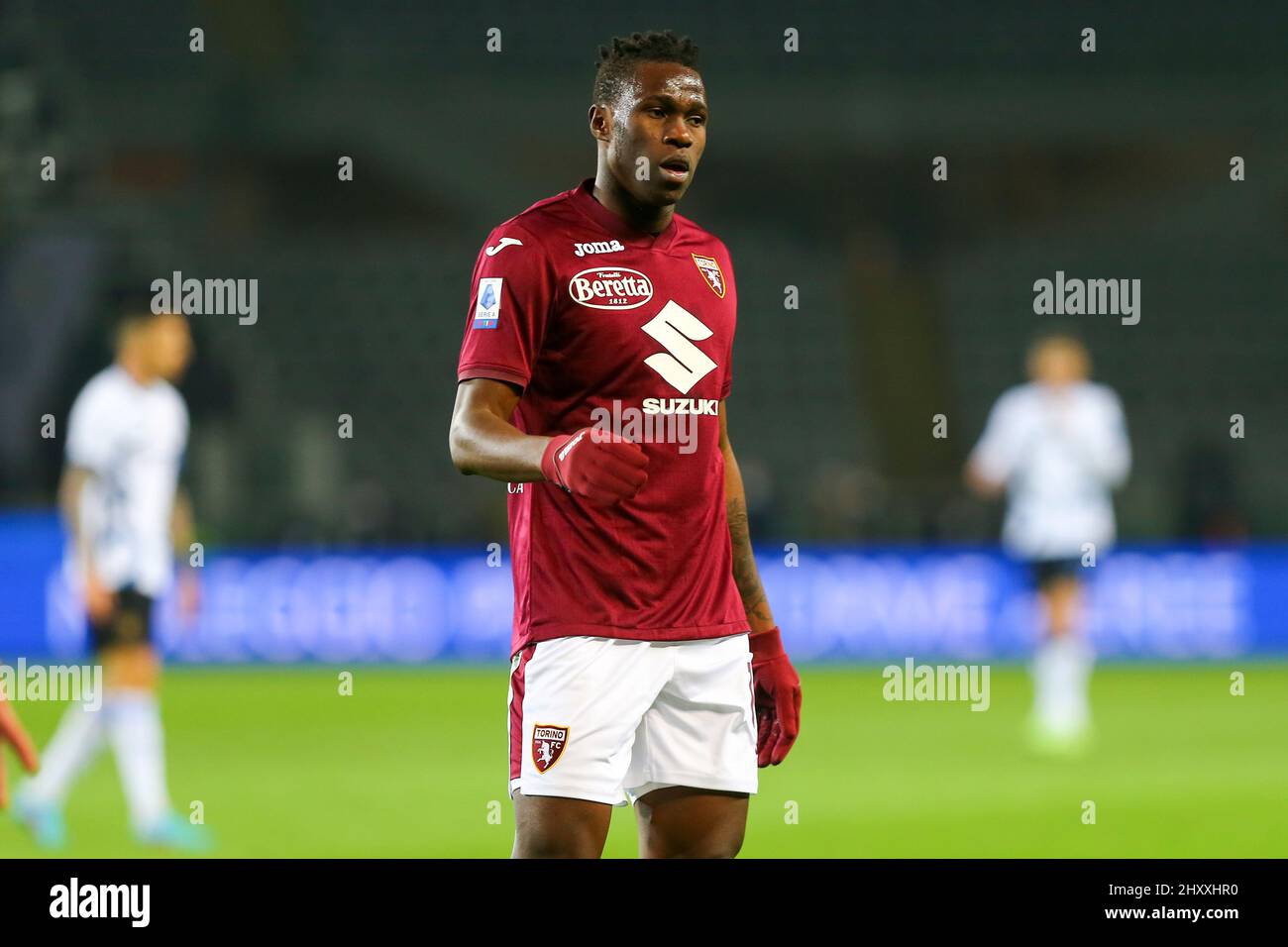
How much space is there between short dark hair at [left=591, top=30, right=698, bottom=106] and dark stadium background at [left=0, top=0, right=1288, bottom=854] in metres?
12.3

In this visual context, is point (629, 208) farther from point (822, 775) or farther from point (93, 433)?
point (822, 775)

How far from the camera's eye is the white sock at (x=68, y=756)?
6871 millimetres

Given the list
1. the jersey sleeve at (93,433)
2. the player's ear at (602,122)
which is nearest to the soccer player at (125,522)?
the jersey sleeve at (93,433)

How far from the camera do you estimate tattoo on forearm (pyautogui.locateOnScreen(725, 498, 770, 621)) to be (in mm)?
3918

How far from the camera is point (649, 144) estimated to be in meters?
3.62

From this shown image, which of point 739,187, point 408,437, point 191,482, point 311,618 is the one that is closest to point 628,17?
point 739,187

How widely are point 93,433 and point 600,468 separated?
174 inches

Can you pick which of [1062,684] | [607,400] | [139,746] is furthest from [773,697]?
[1062,684]

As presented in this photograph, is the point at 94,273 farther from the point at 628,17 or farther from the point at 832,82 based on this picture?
the point at 832,82

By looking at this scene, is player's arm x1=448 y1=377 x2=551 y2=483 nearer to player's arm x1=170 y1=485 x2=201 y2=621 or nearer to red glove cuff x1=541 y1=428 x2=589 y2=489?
red glove cuff x1=541 y1=428 x2=589 y2=489

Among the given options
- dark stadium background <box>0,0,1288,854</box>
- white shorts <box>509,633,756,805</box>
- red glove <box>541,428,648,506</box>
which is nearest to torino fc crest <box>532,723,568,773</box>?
white shorts <box>509,633,756,805</box>

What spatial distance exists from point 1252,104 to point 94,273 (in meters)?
13.2

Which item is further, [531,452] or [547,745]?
[547,745]

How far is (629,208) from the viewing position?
147 inches
